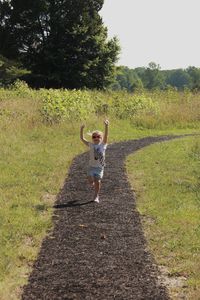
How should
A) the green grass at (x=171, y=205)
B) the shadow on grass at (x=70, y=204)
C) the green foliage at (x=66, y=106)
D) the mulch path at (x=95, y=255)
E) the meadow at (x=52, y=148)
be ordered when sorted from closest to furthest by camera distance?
1. the mulch path at (x=95, y=255)
2. the green grass at (x=171, y=205)
3. the meadow at (x=52, y=148)
4. the shadow on grass at (x=70, y=204)
5. the green foliage at (x=66, y=106)

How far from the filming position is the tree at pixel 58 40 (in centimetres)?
4366

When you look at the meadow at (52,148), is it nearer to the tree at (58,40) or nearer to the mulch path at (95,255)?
the mulch path at (95,255)

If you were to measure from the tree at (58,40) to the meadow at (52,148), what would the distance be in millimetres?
12775

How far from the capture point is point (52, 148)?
1705 centimetres

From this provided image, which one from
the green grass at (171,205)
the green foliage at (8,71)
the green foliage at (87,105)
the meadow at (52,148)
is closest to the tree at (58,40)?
the green foliage at (8,71)

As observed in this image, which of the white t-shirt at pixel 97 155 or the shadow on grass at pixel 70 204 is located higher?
the white t-shirt at pixel 97 155

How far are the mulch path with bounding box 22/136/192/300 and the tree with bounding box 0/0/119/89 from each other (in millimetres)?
33770

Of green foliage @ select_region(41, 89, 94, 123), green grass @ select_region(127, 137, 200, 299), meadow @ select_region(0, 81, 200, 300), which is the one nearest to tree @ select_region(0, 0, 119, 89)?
meadow @ select_region(0, 81, 200, 300)

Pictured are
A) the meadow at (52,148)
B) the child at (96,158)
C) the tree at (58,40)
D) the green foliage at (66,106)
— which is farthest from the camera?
the tree at (58,40)

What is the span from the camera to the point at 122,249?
24.3 feet

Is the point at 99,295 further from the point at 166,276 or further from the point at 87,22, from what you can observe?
the point at 87,22

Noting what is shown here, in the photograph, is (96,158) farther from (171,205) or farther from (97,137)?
(171,205)

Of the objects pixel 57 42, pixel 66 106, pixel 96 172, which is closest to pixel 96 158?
pixel 96 172

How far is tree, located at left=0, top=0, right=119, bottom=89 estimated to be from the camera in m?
43.7
